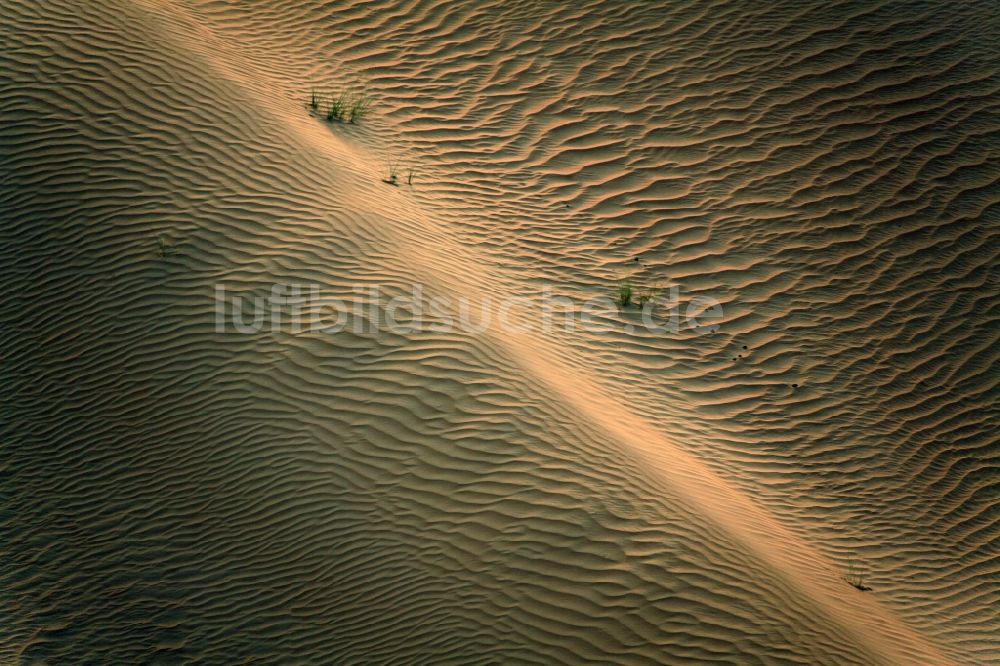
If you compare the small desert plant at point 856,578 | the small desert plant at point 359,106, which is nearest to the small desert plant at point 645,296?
the small desert plant at point 856,578

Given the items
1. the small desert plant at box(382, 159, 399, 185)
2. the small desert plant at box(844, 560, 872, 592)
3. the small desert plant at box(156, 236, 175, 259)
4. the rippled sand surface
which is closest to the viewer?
the rippled sand surface

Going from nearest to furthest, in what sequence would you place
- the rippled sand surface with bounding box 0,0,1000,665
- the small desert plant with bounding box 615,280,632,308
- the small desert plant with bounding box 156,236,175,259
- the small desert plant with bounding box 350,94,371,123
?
the rippled sand surface with bounding box 0,0,1000,665 < the small desert plant with bounding box 156,236,175,259 < the small desert plant with bounding box 615,280,632,308 < the small desert plant with bounding box 350,94,371,123

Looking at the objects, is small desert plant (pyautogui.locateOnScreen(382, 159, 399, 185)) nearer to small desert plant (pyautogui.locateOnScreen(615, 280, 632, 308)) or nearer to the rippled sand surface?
the rippled sand surface

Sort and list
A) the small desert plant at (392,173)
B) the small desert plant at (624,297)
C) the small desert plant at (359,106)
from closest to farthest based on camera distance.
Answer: the small desert plant at (624,297)
the small desert plant at (392,173)
the small desert plant at (359,106)

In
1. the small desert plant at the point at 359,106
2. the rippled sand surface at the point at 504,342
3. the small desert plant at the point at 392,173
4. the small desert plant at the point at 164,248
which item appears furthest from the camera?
the small desert plant at the point at 359,106

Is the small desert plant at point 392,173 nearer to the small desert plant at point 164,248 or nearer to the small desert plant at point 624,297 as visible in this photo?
the small desert plant at point 164,248

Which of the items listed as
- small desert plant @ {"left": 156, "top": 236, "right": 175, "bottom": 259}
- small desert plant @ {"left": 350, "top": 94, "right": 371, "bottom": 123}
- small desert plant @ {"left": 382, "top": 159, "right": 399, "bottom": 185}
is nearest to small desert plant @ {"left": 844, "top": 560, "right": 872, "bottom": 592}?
small desert plant @ {"left": 382, "top": 159, "right": 399, "bottom": 185}
